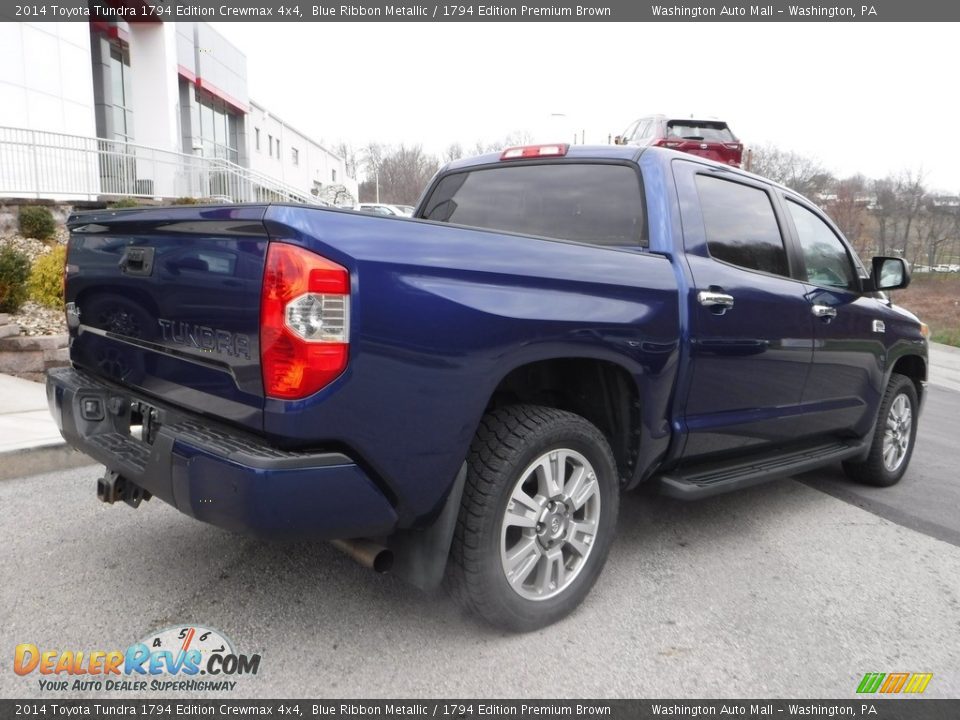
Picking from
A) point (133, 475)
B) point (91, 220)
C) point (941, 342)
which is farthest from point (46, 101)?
point (941, 342)

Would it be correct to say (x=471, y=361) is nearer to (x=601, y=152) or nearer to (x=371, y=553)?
(x=371, y=553)

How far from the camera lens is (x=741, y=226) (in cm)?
376

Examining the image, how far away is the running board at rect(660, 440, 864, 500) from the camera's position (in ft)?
10.9

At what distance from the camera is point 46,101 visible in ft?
45.5

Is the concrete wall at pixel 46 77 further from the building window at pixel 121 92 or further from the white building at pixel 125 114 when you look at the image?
the building window at pixel 121 92

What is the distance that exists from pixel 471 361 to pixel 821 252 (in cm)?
295

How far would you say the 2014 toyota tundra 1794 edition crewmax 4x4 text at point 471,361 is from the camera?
213cm

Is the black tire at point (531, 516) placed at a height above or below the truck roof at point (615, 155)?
below

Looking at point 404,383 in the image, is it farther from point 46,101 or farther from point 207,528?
point 46,101

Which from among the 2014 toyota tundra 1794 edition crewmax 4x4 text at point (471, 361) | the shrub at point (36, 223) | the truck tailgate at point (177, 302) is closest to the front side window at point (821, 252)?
the 2014 toyota tundra 1794 edition crewmax 4x4 text at point (471, 361)

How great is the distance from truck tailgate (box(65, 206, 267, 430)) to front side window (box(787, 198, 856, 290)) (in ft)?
10.6

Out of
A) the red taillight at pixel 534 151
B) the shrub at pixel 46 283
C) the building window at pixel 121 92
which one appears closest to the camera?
the red taillight at pixel 534 151

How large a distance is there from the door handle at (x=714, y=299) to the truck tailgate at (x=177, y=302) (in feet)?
6.51

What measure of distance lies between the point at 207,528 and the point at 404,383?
2004mm
